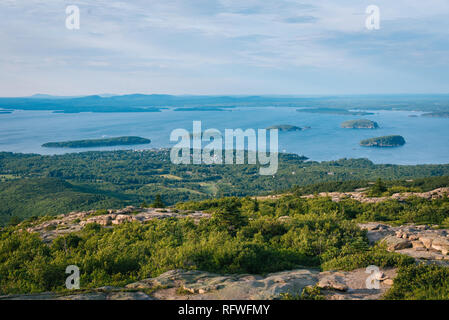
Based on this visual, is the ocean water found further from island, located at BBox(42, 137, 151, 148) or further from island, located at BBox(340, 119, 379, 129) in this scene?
island, located at BBox(42, 137, 151, 148)

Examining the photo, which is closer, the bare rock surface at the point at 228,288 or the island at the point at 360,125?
the bare rock surface at the point at 228,288

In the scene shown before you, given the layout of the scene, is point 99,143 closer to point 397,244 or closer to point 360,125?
point 360,125

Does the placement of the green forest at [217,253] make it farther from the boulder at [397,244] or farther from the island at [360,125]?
the island at [360,125]

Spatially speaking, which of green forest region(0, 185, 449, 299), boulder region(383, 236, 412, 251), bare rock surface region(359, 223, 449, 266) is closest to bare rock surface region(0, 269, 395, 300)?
green forest region(0, 185, 449, 299)

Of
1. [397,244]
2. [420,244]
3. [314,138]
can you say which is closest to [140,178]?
[397,244]

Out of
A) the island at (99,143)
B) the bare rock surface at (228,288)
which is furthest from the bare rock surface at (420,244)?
the island at (99,143)

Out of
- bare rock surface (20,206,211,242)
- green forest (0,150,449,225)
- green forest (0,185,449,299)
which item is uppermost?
green forest (0,185,449,299)

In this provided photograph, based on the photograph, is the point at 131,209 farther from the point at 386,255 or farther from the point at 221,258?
the point at 386,255

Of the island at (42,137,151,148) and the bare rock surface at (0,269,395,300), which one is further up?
the bare rock surface at (0,269,395,300)
